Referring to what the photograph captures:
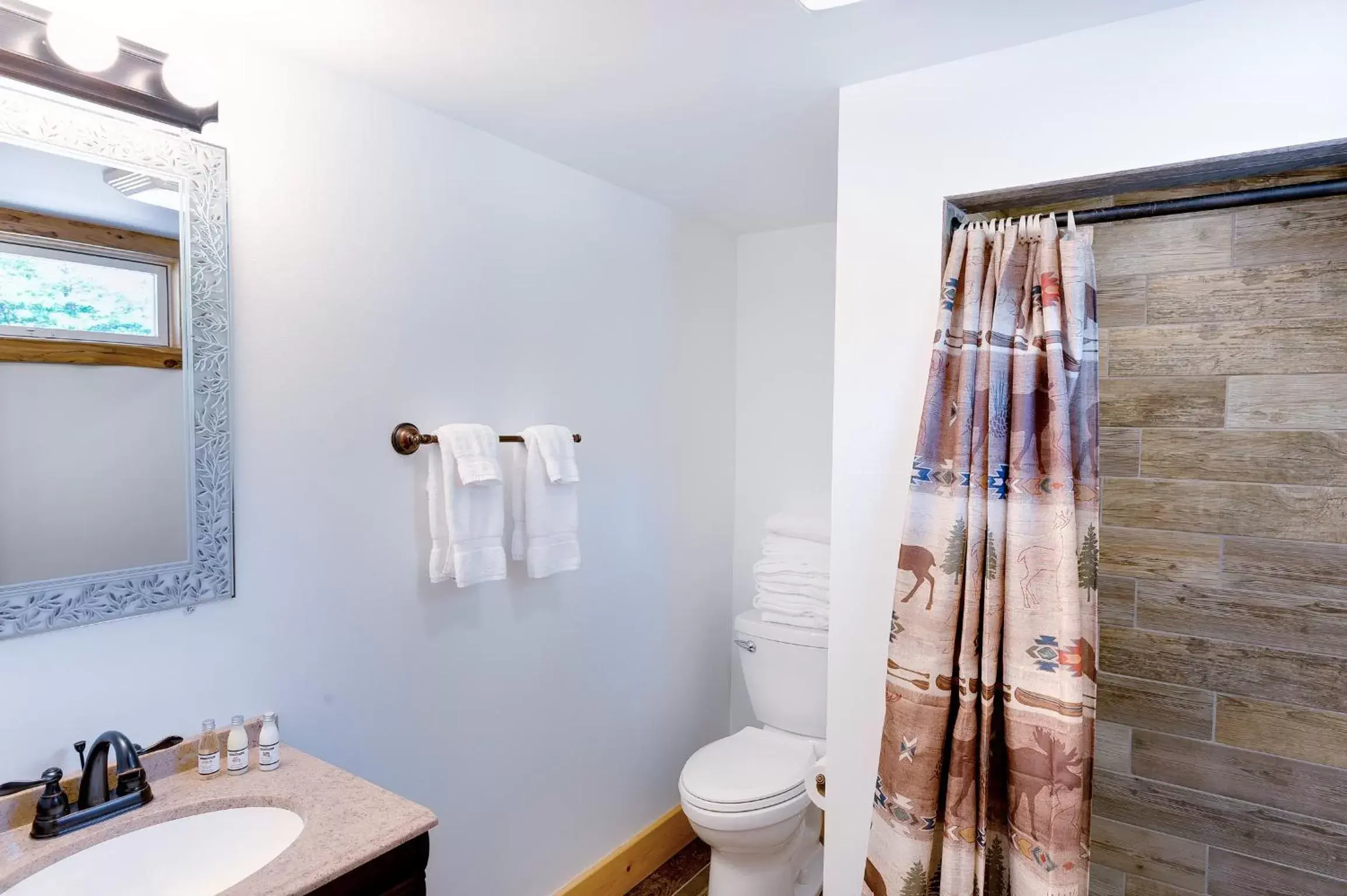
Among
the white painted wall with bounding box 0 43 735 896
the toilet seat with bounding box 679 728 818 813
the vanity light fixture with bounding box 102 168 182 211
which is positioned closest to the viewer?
the vanity light fixture with bounding box 102 168 182 211

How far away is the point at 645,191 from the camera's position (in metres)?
2.61

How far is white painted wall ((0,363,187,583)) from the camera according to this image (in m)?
1.29

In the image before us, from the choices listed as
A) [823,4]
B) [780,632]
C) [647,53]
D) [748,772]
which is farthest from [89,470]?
[780,632]

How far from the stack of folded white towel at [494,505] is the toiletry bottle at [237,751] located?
54 cm

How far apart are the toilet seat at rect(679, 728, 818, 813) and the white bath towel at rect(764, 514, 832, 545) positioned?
70 cm

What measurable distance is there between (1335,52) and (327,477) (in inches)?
84.0

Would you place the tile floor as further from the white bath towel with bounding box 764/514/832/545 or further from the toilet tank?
the white bath towel with bounding box 764/514/832/545

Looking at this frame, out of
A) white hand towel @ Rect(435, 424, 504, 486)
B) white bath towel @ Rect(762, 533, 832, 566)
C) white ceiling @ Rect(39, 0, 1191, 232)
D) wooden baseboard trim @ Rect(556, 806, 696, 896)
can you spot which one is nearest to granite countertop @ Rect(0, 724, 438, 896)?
white hand towel @ Rect(435, 424, 504, 486)

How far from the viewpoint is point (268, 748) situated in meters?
1.49

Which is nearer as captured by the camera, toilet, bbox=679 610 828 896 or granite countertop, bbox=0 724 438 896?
granite countertop, bbox=0 724 438 896

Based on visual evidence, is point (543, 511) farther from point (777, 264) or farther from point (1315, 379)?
point (1315, 379)

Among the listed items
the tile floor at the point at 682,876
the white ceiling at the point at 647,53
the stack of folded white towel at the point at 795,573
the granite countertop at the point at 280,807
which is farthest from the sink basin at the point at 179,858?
the stack of folded white towel at the point at 795,573

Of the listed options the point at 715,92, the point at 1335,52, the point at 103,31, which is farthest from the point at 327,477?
the point at 1335,52

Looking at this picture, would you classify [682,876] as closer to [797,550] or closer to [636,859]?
[636,859]
